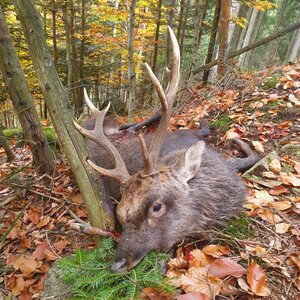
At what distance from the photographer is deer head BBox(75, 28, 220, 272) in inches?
98.8

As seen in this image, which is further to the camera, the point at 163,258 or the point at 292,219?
the point at 292,219

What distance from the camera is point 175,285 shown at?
2168 millimetres

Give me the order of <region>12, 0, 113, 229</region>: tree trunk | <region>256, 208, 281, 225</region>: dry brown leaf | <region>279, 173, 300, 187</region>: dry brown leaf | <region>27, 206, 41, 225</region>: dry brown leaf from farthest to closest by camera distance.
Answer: <region>27, 206, 41, 225</region>: dry brown leaf
<region>279, 173, 300, 187</region>: dry brown leaf
<region>256, 208, 281, 225</region>: dry brown leaf
<region>12, 0, 113, 229</region>: tree trunk

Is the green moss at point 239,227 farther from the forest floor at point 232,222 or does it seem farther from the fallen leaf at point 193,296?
the fallen leaf at point 193,296

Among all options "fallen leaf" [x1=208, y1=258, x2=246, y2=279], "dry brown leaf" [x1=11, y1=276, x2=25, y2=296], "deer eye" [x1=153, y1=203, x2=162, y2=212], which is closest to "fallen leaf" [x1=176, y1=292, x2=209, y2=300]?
"fallen leaf" [x1=208, y1=258, x2=246, y2=279]

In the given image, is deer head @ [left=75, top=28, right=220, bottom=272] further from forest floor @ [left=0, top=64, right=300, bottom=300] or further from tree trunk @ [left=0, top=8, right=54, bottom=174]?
tree trunk @ [left=0, top=8, right=54, bottom=174]

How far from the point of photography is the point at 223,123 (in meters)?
5.42

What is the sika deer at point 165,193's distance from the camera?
2.56 metres

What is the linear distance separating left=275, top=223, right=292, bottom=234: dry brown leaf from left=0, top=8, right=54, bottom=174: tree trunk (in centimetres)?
304

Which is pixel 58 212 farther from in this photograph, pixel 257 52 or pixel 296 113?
pixel 257 52

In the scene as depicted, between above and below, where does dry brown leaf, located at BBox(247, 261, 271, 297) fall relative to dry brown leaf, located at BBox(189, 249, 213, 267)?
above

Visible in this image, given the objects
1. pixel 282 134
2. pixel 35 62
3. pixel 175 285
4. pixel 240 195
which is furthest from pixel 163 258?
pixel 282 134

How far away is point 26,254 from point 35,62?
1968mm

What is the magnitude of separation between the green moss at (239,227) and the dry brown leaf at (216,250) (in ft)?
0.78
